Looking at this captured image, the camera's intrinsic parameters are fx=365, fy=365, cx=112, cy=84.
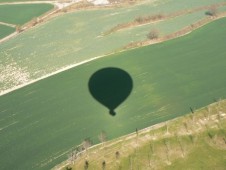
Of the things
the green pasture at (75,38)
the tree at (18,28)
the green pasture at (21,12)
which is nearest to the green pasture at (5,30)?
the tree at (18,28)

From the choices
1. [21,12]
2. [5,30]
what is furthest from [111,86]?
[21,12]

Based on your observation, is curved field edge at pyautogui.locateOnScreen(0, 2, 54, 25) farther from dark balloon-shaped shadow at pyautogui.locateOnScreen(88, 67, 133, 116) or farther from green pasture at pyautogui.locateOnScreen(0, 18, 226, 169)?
dark balloon-shaped shadow at pyautogui.locateOnScreen(88, 67, 133, 116)

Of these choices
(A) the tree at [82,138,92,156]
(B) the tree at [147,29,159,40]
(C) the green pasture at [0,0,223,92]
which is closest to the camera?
(A) the tree at [82,138,92,156]

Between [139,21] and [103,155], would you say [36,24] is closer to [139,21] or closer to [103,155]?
[139,21]

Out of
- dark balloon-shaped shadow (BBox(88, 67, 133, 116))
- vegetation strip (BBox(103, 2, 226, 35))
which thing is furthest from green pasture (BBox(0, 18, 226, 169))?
vegetation strip (BBox(103, 2, 226, 35))

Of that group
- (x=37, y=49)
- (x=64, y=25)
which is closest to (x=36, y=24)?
(x=64, y=25)
